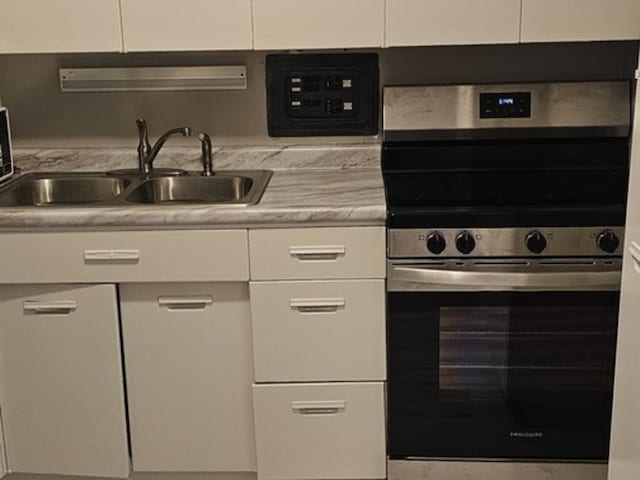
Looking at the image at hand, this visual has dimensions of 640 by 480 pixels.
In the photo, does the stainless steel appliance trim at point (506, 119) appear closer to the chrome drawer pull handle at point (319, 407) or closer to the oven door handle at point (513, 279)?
the oven door handle at point (513, 279)

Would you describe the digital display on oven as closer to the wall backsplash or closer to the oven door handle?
the wall backsplash

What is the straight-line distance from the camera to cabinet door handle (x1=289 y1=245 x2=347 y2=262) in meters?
2.23

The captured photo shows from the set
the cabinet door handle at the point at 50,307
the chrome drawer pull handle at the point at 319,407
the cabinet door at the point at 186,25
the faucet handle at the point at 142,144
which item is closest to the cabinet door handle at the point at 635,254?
the chrome drawer pull handle at the point at 319,407

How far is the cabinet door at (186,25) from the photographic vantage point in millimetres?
2354

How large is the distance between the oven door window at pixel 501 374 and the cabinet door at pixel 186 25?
0.86 metres

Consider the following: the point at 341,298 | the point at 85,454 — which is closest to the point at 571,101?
the point at 341,298

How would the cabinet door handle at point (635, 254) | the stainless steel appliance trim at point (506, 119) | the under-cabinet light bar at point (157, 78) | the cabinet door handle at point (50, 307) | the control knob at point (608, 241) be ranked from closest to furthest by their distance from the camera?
the cabinet door handle at point (635, 254) < the control knob at point (608, 241) < the cabinet door handle at point (50, 307) < the stainless steel appliance trim at point (506, 119) < the under-cabinet light bar at point (157, 78)

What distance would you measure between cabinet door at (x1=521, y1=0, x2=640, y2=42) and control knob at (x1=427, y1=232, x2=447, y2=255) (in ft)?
2.05

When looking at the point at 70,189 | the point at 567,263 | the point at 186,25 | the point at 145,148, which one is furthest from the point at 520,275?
the point at 70,189

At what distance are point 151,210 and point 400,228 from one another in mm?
647

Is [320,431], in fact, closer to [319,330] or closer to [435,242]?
[319,330]

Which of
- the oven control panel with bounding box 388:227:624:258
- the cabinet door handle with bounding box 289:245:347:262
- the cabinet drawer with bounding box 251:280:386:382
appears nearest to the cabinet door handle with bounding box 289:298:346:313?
the cabinet drawer with bounding box 251:280:386:382

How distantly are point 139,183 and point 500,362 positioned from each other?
1.18 metres

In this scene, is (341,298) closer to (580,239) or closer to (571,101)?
(580,239)
